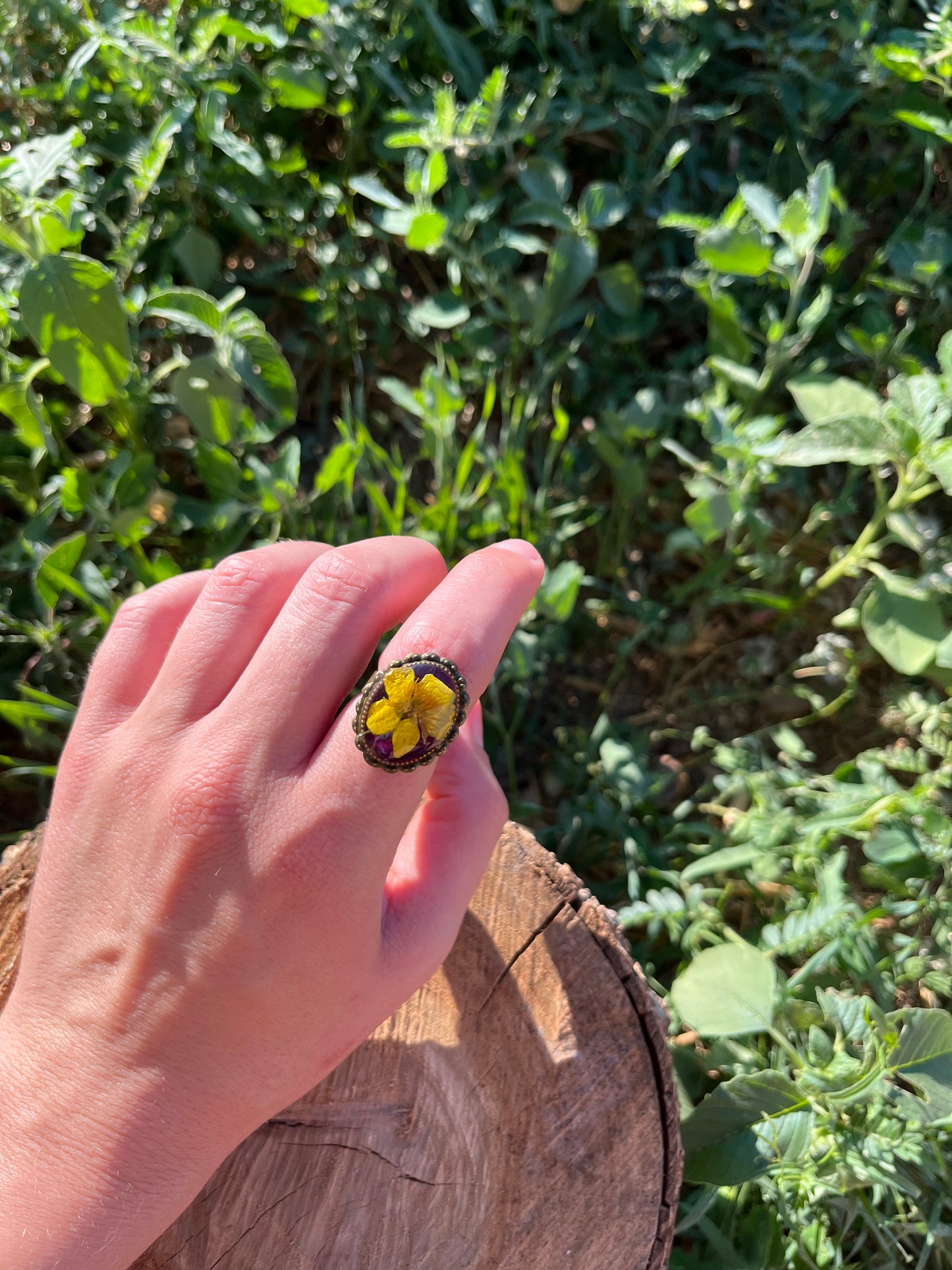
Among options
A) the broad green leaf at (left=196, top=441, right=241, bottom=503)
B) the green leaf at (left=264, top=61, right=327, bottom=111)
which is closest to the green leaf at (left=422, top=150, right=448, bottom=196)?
the green leaf at (left=264, top=61, right=327, bottom=111)

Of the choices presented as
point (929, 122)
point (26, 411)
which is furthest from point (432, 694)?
point (929, 122)

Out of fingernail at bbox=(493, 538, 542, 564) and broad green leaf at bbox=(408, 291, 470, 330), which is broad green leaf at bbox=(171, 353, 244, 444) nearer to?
broad green leaf at bbox=(408, 291, 470, 330)

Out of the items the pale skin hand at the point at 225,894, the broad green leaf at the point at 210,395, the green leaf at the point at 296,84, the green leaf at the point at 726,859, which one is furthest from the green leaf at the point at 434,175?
the green leaf at the point at 726,859

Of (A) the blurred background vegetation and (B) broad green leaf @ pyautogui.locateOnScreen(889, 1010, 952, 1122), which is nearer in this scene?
(B) broad green leaf @ pyautogui.locateOnScreen(889, 1010, 952, 1122)

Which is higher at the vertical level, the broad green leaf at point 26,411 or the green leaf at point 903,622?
the broad green leaf at point 26,411

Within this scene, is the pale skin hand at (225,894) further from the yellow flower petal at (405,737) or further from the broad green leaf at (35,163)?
the broad green leaf at (35,163)

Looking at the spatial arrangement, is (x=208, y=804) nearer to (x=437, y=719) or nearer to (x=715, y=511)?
(x=437, y=719)

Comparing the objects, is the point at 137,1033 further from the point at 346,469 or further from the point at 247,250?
the point at 247,250
